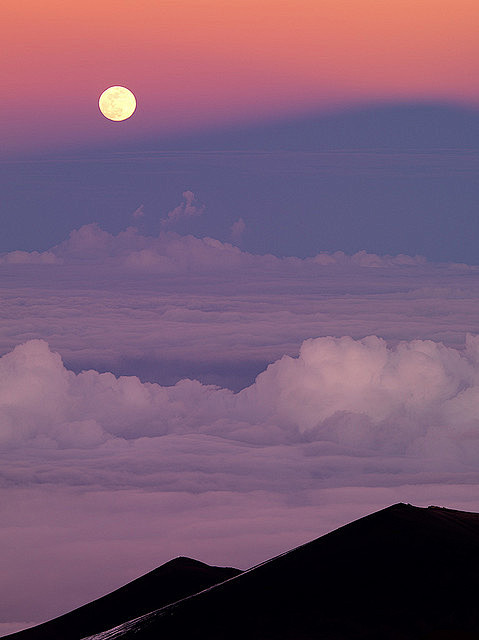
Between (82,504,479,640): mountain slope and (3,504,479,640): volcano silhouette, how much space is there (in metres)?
0.04

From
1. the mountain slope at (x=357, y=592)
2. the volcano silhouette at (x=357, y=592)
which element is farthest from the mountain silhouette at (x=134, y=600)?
the mountain slope at (x=357, y=592)

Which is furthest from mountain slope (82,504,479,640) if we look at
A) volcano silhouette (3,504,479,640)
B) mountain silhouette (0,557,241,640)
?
mountain silhouette (0,557,241,640)

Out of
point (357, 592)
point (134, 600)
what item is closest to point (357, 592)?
point (357, 592)

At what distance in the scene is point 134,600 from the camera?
65.6 metres

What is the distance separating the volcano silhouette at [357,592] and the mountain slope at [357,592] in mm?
42

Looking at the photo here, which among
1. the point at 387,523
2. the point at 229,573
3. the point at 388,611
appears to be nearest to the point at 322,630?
the point at 388,611

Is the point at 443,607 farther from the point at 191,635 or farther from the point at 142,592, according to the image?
the point at 142,592

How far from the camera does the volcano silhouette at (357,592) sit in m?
41.7

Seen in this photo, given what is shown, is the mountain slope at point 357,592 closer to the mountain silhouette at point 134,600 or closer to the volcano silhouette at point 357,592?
the volcano silhouette at point 357,592

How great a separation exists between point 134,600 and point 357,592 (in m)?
24.8

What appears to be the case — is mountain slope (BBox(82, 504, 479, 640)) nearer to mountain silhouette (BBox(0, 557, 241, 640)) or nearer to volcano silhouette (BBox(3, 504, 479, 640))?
volcano silhouette (BBox(3, 504, 479, 640))

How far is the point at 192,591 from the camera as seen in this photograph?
6612 centimetres

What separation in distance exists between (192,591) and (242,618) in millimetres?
23392

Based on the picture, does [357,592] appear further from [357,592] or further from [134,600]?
[134,600]
